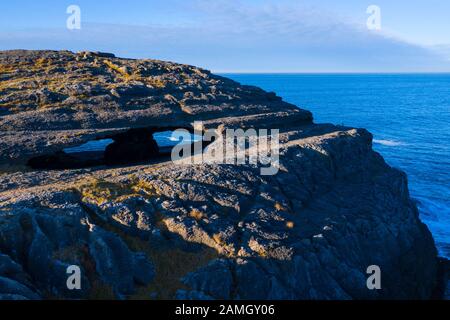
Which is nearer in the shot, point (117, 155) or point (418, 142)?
point (117, 155)

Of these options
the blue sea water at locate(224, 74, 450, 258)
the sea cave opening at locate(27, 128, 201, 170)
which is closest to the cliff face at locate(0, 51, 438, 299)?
the sea cave opening at locate(27, 128, 201, 170)

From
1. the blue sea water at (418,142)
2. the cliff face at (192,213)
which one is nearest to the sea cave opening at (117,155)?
the cliff face at (192,213)

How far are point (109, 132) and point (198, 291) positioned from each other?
21639 mm

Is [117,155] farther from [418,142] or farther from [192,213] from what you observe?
[418,142]

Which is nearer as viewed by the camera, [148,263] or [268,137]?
[148,263]

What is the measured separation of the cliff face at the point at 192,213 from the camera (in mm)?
24891

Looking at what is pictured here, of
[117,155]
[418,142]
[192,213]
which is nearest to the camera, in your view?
[192,213]

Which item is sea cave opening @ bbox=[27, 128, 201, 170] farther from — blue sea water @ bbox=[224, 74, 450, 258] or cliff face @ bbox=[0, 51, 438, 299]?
blue sea water @ bbox=[224, 74, 450, 258]

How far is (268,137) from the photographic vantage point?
42656mm

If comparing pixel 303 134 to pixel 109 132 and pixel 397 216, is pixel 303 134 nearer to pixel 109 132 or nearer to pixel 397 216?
pixel 397 216

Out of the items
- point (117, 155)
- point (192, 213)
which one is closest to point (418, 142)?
point (117, 155)

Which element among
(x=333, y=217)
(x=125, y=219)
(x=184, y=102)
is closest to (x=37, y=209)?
(x=125, y=219)

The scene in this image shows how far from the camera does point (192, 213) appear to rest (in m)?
28.9

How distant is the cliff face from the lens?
2489 centimetres
